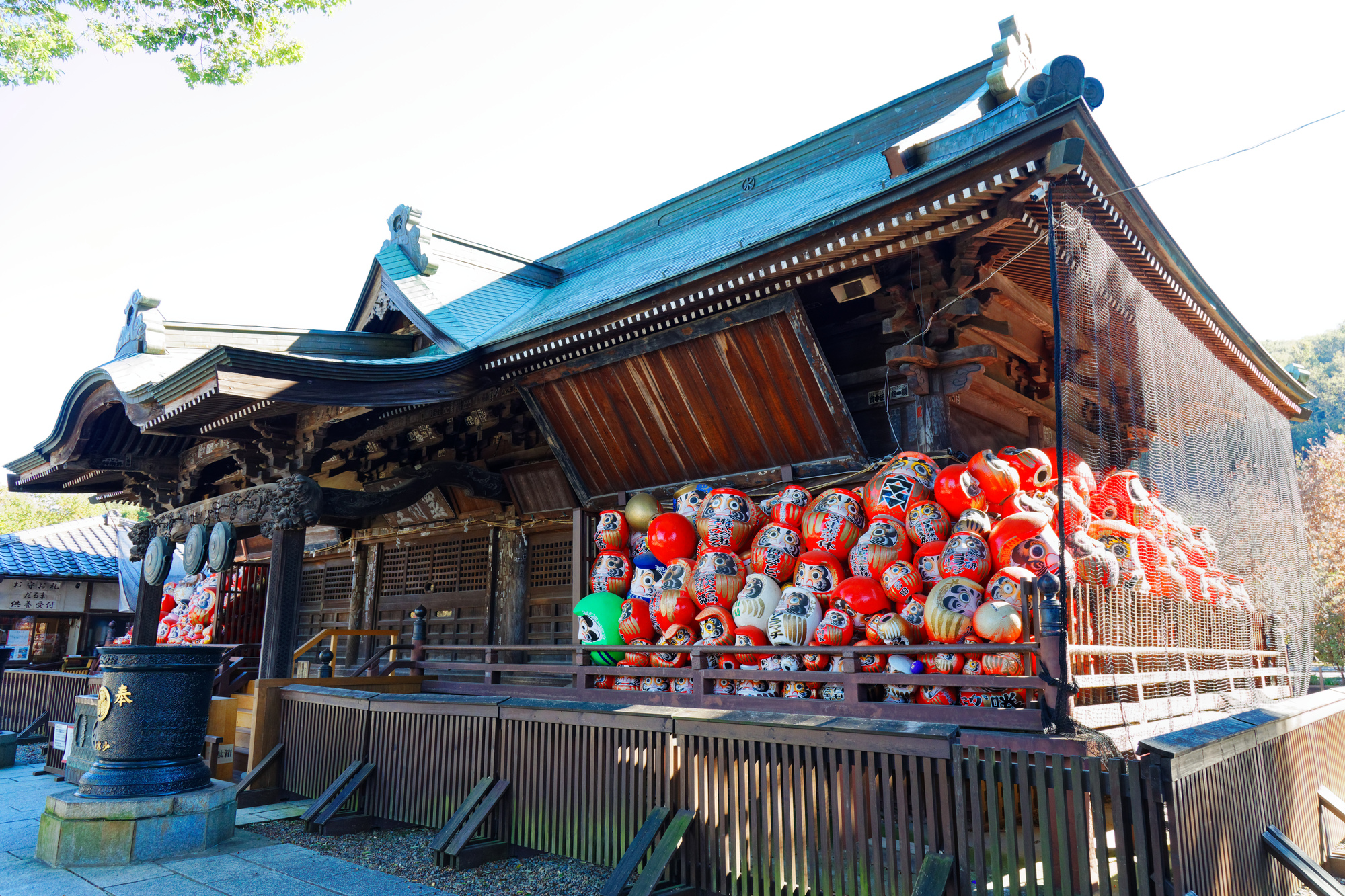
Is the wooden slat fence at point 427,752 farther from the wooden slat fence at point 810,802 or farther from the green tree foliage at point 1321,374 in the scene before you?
the green tree foliage at point 1321,374

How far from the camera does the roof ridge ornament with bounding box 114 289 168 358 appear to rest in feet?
35.9

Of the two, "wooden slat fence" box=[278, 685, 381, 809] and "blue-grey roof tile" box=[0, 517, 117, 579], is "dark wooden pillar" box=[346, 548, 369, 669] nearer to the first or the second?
"wooden slat fence" box=[278, 685, 381, 809]

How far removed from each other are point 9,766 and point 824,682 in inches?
455

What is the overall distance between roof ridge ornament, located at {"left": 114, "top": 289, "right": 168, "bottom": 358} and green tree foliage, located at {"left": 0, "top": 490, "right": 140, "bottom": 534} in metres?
31.8

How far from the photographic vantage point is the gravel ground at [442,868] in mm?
5730

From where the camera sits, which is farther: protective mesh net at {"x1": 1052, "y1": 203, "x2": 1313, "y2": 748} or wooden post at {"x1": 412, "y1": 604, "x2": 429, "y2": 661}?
wooden post at {"x1": 412, "y1": 604, "x2": 429, "y2": 661}

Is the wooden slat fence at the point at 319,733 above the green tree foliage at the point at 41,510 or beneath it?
beneath

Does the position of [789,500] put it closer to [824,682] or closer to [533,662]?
[824,682]

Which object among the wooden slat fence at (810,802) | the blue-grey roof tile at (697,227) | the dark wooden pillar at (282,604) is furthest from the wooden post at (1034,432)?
the dark wooden pillar at (282,604)

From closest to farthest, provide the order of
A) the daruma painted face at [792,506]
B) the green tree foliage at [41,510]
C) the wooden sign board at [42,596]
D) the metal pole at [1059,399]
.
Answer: the metal pole at [1059,399]
the daruma painted face at [792,506]
the wooden sign board at [42,596]
the green tree foliage at [41,510]

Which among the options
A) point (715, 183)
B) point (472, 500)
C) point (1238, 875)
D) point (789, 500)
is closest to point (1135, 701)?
point (1238, 875)

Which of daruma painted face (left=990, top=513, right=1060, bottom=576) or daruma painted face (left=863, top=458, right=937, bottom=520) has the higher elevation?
daruma painted face (left=863, top=458, right=937, bottom=520)

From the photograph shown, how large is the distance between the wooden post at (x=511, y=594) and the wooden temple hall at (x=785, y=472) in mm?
65

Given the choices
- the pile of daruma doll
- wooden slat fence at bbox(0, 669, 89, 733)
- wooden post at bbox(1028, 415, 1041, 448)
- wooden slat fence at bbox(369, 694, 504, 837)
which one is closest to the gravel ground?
wooden slat fence at bbox(369, 694, 504, 837)
